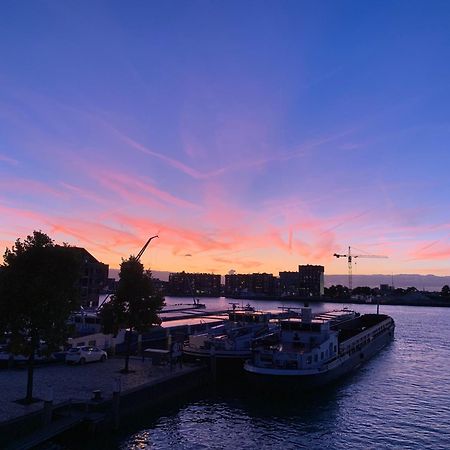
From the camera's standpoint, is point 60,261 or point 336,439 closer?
point 60,261

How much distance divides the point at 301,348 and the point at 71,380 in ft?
86.2

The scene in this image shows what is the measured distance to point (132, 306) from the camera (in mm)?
45844

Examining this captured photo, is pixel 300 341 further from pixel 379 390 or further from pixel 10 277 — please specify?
pixel 10 277

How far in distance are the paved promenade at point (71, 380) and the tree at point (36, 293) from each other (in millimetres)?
2108

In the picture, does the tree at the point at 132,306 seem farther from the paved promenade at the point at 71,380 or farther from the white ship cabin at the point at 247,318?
the white ship cabin at the point at 247,318

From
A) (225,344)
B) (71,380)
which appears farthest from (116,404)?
(225,344)

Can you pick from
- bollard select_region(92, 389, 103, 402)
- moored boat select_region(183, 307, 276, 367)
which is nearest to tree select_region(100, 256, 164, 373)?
moored boat select_region(183, 307, 276, 367)

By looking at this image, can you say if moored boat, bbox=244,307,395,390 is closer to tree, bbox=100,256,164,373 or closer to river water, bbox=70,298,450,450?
river water, bbox=70,298,450,450

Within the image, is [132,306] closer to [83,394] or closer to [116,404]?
[83,394]

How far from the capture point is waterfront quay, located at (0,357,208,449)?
26.9 m

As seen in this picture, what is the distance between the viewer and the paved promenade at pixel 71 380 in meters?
→ 30.7

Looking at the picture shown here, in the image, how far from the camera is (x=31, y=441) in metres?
25.5

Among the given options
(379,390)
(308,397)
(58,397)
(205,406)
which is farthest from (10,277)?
(379,390)

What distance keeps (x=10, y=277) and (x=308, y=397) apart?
30.5 metres
